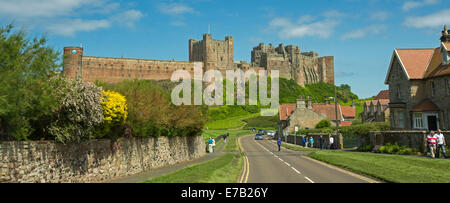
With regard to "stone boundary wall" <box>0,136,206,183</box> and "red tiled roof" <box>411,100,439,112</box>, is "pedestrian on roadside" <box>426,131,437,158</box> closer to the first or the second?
"red tiled roof" <box>411,100,439,112</box>

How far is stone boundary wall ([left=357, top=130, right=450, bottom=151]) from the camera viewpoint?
2439cm

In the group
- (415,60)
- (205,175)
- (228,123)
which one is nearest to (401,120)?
(415,60)

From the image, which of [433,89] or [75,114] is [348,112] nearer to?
[433,89]

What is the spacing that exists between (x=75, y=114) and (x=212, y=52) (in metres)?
138

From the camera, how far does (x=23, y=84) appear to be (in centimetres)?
1298

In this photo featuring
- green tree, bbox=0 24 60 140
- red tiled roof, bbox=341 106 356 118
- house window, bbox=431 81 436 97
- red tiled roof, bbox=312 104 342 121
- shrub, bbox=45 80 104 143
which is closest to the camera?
green tree, bbox=0 24 60 140

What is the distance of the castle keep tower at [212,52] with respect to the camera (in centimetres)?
15038

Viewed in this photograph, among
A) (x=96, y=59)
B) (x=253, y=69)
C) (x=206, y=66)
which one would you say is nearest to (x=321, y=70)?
(x=253, y=69)

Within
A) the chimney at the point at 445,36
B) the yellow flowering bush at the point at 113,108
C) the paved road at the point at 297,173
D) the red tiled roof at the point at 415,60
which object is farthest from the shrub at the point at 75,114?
the chimney at the point at 445,36

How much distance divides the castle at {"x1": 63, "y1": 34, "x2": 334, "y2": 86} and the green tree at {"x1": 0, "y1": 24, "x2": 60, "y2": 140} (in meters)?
86.3

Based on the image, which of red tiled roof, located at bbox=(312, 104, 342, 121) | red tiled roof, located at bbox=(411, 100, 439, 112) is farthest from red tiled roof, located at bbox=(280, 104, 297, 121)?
red tiled roof, located at bbox=(411, 100, 439, 112)

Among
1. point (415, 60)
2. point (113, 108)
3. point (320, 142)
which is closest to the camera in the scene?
point (113, 108)

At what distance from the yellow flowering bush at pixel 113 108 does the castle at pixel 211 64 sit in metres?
83.0

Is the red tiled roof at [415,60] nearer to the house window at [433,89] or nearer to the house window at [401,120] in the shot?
the house window at [433,89]
